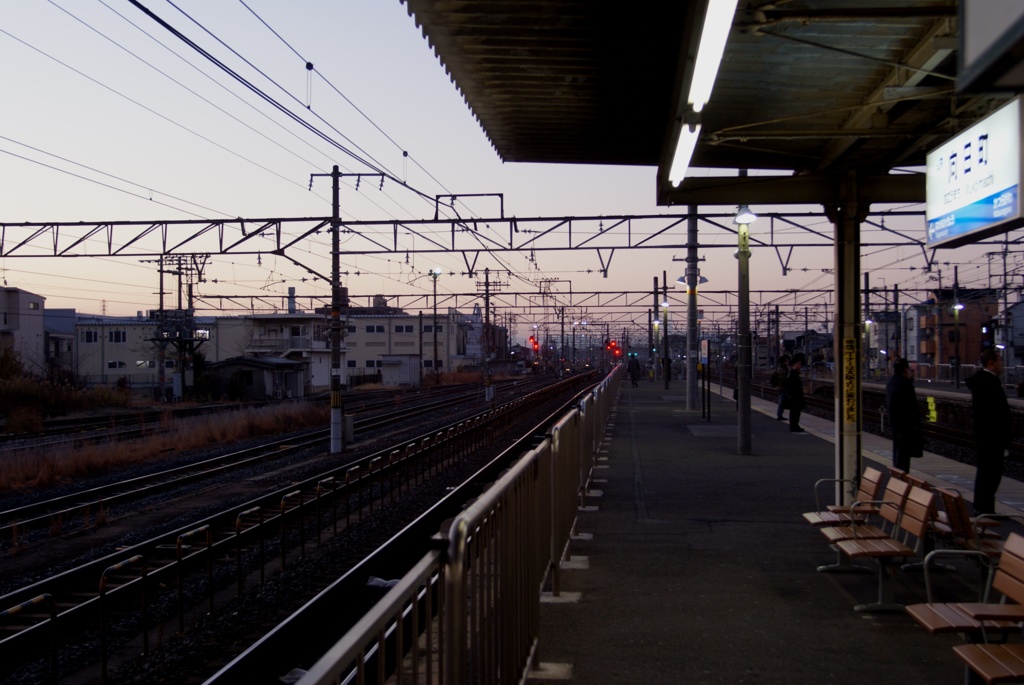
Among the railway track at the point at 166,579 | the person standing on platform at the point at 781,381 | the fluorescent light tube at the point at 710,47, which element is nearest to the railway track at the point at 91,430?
the railway track at the point at 166,579

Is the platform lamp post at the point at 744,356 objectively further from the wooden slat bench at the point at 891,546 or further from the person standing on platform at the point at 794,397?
the wooden slat bench at the point at 891,546

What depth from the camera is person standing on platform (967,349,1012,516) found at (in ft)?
30.7

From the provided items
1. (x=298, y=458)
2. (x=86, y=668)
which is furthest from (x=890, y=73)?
(x=298, y=458)

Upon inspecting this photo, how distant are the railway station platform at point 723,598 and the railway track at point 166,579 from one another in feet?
10.7

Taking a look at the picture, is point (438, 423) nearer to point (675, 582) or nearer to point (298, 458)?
point (298, 458)

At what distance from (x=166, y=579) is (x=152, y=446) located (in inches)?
581

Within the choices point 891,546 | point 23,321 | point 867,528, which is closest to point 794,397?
point 867,528

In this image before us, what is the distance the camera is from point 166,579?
397 inches

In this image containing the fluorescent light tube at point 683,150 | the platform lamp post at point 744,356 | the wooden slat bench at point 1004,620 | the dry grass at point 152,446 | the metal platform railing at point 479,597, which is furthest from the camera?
the dry grass at point 152,446

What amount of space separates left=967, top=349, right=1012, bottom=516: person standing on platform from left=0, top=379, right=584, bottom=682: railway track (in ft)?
21.1

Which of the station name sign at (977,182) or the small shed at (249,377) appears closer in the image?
the station name sign at (977,182)

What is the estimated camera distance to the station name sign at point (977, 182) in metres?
5.43

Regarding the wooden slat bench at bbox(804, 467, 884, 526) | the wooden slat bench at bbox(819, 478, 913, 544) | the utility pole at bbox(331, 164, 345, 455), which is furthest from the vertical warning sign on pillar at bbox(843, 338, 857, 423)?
the utility pole at bbox(331, 164, 345, 455)

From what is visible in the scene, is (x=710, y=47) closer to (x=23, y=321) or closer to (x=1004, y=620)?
(x=1004, y=620)
